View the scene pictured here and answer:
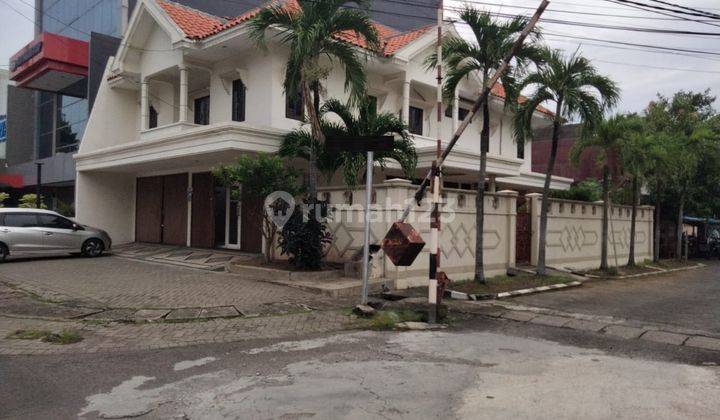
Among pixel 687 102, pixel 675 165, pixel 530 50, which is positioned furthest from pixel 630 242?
pixel 530 50

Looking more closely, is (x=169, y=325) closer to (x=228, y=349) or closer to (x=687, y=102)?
(x=228, y=349)

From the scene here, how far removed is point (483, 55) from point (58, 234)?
42.2 feet

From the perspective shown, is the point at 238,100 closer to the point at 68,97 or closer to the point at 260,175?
the point at 260,175

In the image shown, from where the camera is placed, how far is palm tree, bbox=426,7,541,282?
11.2 metres

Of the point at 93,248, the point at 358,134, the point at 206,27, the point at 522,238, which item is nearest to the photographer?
the point at 358,134

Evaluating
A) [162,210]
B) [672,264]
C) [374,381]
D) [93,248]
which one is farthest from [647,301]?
[162,210]

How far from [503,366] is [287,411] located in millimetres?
Result: 2667

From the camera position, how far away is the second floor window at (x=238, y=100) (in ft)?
53.4

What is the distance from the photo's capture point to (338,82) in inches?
651

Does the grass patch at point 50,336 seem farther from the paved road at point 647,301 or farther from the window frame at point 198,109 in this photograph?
the window frame at point 198,109

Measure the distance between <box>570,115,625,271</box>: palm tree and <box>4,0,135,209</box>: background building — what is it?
1747 cm

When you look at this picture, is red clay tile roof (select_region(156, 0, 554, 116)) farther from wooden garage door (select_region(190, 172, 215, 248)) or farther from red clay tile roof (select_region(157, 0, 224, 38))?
wooden garage door (select_region(190, 172, 215, 248))

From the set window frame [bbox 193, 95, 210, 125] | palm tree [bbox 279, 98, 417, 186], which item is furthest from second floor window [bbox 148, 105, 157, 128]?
palm tree [bbox 279, 98, 417, 186]

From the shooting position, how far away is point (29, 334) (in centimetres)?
724
